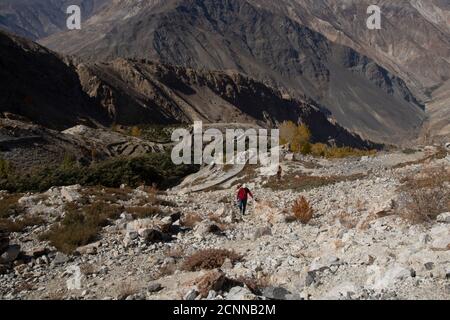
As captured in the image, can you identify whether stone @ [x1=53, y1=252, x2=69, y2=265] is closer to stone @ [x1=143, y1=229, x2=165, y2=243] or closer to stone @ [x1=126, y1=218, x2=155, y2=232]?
stone @ [x1=143, y1=229, x2=165, y2=243]

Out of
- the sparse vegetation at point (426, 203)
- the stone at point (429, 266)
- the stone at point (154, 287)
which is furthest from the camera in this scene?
the sparse vegetation at point (426, 203)

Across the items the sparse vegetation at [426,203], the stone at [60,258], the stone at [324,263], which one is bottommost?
the stone at [60,258]

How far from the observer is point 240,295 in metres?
9.62

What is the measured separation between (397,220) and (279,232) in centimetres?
398

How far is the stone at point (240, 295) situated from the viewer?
932 cm

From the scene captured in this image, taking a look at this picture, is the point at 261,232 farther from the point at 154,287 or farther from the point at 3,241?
the point at 3,241

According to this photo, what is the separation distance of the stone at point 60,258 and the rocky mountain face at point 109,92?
7936 cm

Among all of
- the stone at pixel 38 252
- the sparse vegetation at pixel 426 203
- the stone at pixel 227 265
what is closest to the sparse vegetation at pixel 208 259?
the stone at pixel 227 265

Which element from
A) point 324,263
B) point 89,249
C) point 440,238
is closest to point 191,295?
point 324,263

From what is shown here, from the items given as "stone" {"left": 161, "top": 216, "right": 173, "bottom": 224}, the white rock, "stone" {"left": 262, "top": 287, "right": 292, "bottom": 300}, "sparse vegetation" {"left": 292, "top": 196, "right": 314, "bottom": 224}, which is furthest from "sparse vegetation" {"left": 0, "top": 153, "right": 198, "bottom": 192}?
"stone" {"left": 262, "top": 287, "right": 292, "bottom": 300}

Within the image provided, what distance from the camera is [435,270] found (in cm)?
→ 954

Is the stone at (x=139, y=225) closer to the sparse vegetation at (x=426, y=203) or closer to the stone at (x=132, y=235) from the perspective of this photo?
the stone at (x=132, y=235)
